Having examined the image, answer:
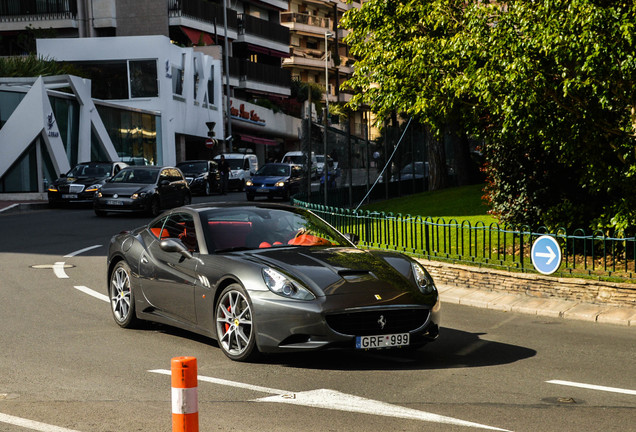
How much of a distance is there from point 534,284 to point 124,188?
18.1 metres

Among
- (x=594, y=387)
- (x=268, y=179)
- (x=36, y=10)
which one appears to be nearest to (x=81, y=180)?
(x=268, y=179)

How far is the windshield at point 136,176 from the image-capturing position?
29.1 meters

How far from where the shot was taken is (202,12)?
62531 millimetres

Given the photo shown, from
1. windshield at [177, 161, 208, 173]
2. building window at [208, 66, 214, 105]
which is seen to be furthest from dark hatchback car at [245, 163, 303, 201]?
building window at [208, 66, 214, 105]

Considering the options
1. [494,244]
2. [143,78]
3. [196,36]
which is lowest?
[494,244]

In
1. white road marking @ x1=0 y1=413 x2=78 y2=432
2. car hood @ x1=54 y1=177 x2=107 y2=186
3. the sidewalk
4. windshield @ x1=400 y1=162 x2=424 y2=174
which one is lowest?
Result: the sidewalk

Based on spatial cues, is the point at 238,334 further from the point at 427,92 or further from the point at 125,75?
the point at 125,75

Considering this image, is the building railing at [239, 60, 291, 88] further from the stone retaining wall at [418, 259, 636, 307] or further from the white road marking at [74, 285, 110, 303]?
the stone retaining wall at [418, 259, 636, 307]


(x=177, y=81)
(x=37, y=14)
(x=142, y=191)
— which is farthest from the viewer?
(x=37, y=14)

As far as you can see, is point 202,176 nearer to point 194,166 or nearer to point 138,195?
point 194,166

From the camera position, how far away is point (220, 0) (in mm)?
67250

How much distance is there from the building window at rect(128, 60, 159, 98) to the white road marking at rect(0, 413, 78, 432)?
150ft

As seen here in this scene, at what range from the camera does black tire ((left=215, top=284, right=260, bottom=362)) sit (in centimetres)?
807

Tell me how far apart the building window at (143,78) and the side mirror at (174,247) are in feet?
141
